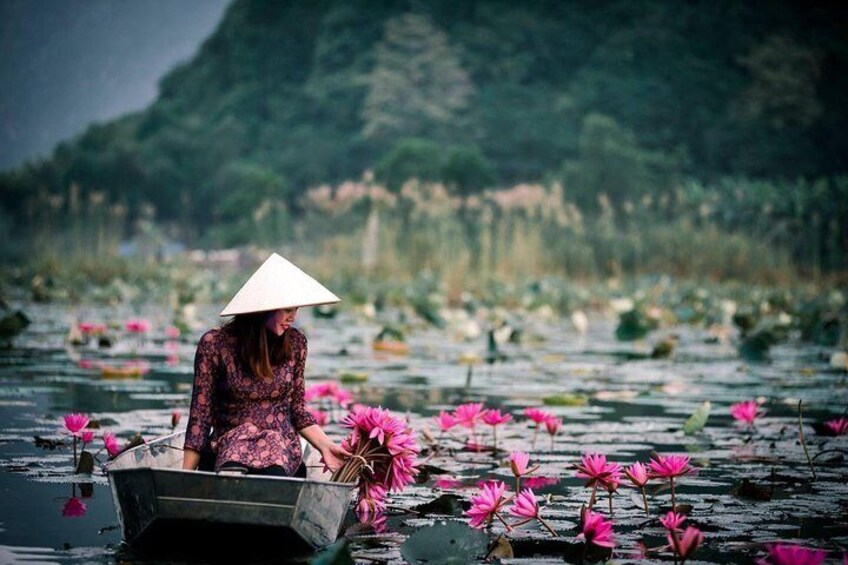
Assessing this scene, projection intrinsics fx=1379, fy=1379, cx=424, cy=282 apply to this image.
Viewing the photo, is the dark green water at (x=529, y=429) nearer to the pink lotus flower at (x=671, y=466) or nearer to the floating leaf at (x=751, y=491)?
the floating leaf at (x=751, y=491)

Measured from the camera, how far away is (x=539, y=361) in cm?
1170

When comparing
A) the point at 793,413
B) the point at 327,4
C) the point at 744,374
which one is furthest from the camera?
the point at 327,4

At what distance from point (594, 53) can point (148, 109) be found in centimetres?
2193

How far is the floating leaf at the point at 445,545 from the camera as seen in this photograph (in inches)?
161

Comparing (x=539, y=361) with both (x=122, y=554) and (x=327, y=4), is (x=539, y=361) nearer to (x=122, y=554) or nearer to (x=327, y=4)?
(x=122, y=554)

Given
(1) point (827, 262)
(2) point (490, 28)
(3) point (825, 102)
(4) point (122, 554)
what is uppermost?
(2) point (490, 28)

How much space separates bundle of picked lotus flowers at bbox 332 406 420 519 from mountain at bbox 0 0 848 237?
132 feet

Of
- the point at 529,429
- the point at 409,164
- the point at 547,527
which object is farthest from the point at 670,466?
the point at 409,164

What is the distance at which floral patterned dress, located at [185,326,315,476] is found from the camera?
4668mm

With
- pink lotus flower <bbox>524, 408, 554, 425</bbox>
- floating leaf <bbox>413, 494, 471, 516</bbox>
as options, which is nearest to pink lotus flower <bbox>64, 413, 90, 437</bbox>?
floating leaf <bbox>413, 494, 471, 516</bbox>

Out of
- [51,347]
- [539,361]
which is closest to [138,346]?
[51,347]

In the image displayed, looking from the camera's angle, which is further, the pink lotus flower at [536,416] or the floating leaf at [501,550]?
the pink lotus flower at [536,416]

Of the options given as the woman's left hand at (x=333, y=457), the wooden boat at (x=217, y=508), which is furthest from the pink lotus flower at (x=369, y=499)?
the wooden boat at (x=217, y=508)

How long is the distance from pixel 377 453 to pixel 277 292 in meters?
0.64
